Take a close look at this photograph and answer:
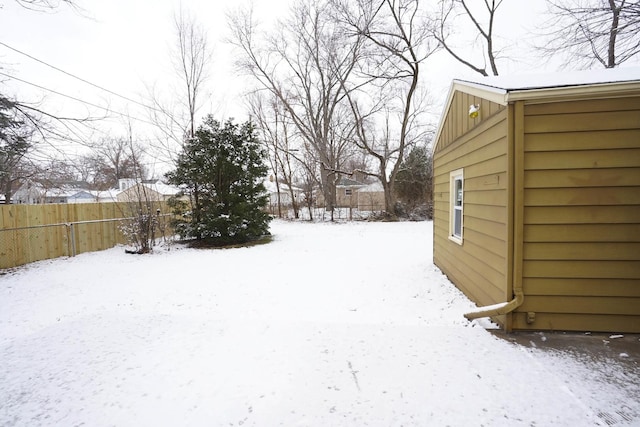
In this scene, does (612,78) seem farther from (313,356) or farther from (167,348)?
(167,348)

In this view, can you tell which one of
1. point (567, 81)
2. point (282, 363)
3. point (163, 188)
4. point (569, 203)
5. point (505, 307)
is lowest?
point (282, 363)

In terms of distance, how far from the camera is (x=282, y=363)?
2688 mm

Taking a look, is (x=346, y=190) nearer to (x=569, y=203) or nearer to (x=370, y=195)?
(x=370, y=195)

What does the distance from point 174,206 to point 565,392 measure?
33.5ft

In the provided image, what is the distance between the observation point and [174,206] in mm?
9758

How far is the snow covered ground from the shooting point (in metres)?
2.04

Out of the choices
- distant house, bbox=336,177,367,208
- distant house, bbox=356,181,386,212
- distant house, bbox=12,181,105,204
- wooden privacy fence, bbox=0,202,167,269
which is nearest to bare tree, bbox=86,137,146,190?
distant house, bbox=12,181,105,204

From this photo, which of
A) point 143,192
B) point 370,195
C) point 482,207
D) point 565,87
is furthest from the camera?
point 370,195

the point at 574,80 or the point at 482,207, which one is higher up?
the point at 574,80

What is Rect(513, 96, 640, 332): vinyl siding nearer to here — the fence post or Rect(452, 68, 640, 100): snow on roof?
Rect(452, 68, 640, 100): snow on roof

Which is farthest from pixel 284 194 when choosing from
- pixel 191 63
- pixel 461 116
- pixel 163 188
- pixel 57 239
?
pixel 461 116

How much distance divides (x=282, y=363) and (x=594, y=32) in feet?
41.2

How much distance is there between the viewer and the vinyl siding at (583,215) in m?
2.88

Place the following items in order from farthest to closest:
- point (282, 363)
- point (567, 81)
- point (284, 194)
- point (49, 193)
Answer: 1. point (284, 194)
2. point (49, 193)
3. point (567, 81)
4. point (282, 363)
